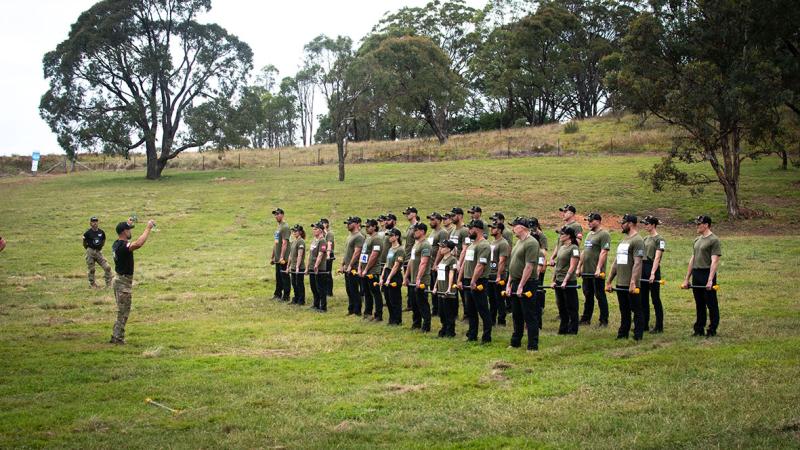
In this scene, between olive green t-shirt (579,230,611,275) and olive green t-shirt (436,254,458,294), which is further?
olive green t-shirt (579,230,611,275)

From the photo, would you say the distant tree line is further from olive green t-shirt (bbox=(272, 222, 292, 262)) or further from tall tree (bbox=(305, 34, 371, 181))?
olive green t-shirt (bbox=(272, 222, 292, 262))

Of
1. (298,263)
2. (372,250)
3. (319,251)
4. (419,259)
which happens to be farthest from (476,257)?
(298,263)

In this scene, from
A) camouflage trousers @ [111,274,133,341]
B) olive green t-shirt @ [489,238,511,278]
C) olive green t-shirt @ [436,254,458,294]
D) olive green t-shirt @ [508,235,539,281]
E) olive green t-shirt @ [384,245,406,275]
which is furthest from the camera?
olive green t-shirt @ [384,245,406,275]

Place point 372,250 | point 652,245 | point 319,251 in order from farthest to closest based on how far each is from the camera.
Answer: point 319,251
point 372,250
point 652,245

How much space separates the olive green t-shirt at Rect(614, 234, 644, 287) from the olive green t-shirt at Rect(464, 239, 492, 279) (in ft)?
7.66

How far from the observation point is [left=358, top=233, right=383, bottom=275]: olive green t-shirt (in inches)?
688

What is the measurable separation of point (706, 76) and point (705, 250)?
23.7m

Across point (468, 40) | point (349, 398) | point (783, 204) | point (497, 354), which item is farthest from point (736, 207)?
point (468, 40)

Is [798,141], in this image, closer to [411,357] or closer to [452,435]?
[411,357]

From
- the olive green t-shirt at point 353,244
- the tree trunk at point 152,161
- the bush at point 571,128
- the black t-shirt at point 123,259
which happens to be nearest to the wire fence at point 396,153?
the bush at point 571,128

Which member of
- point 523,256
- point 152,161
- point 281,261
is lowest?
point 281,261

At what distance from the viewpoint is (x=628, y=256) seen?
45.3 ft

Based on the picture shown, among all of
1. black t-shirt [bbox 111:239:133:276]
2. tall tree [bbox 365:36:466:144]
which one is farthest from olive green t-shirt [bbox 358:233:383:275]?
tall tree [bbox 365:36:466:144]

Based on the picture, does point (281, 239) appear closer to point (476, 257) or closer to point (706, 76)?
point (476, 257)
